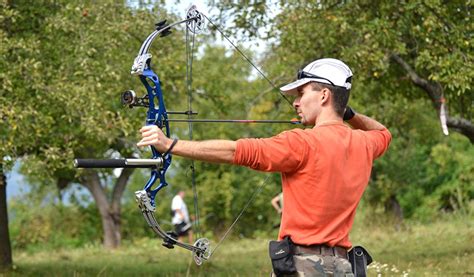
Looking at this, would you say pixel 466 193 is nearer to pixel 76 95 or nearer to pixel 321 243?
pixel 76 95

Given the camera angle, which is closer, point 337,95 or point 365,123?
point 337,95

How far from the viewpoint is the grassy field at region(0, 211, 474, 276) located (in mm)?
13289

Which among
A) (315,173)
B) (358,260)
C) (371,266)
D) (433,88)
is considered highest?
(433,88)

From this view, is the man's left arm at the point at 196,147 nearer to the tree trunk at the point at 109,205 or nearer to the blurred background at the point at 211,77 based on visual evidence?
the blurred background at the point at 211,77

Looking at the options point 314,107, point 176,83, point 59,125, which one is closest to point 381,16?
point 59,125

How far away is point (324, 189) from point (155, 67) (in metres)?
12.2

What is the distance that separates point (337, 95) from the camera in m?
4.75

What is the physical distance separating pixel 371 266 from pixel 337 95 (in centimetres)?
746

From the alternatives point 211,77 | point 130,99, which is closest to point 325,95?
point 130,99

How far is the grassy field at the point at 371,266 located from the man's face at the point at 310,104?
21.1 feet

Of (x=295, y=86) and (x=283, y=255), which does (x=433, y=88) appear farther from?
(x=283, y=255)

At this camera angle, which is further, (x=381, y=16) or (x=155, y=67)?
→ (x=155, y=67)

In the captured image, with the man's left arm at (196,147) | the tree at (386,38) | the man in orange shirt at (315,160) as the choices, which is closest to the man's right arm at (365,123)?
the man in orange shirt at (315,160)

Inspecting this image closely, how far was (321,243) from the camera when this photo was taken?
461 centimetres
